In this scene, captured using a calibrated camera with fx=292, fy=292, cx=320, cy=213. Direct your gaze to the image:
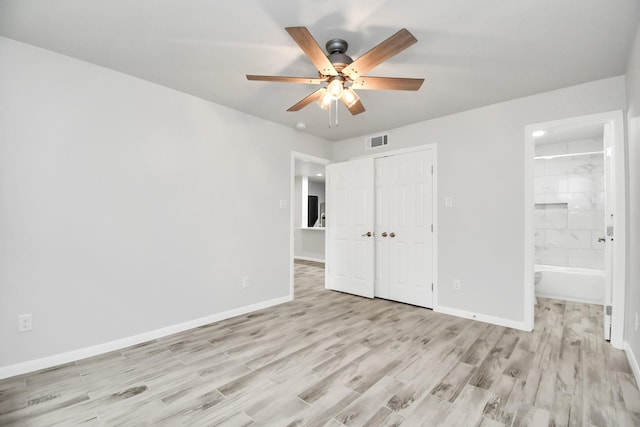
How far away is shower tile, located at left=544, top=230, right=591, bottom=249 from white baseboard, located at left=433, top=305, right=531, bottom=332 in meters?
2.95

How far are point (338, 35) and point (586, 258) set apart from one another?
5523mm

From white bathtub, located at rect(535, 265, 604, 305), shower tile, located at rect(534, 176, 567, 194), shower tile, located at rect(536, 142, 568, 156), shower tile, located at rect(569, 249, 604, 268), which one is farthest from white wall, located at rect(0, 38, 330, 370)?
shower tile, located at rect(569, 249, 604, 268)

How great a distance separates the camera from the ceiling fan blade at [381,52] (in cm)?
162

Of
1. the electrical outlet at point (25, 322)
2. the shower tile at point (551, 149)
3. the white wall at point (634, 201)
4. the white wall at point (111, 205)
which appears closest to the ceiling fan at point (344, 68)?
the white wall at point (111, 205)

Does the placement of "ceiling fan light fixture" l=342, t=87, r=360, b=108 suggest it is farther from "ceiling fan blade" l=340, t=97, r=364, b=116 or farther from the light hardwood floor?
the light hardwood floor

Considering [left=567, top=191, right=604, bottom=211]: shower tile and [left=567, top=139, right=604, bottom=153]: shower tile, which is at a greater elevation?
[left=567, top=139, right=604, bottom=153]: shower tile

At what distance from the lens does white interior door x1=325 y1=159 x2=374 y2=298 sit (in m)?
4.37

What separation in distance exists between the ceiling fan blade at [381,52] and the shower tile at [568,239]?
5.15 m

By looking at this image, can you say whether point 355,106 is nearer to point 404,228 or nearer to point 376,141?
point 376,141

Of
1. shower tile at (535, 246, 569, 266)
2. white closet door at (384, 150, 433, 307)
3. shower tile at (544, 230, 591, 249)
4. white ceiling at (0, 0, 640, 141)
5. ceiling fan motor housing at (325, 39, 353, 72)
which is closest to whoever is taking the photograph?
white ceiling at (0, 0, 640, 141)

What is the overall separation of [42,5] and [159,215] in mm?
1697

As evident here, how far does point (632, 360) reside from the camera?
227 centimetres

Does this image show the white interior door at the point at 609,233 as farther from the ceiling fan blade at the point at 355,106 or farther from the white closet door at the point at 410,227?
the ceiling fan blade at the point at 355,106

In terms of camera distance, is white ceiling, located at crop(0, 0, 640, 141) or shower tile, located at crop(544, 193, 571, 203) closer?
white ceiling, located at crop(0, 0, 640, 141)
